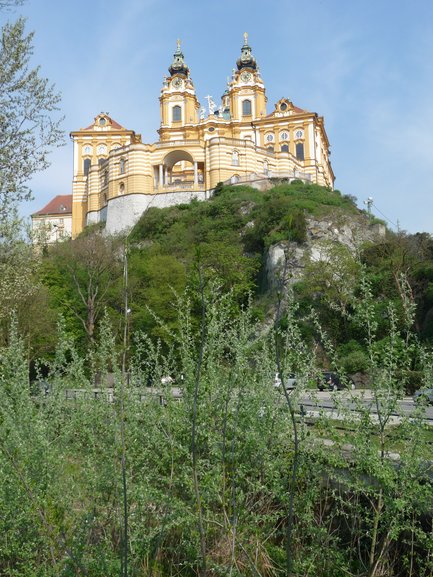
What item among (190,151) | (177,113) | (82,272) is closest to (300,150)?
(190,151)

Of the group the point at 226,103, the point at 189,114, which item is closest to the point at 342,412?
the point at 189,114

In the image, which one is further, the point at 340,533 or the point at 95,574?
the point at 340,533

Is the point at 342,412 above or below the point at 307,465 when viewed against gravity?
above

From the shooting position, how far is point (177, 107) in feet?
214

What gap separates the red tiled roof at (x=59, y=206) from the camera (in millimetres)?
73125

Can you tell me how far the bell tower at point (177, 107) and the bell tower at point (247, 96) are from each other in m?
4.37

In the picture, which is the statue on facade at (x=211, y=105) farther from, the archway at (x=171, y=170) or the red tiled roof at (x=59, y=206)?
the red tiled roof at (x=59, y=206)

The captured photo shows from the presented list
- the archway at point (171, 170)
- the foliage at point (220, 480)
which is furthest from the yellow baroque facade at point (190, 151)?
the foliage at point (220, 480)

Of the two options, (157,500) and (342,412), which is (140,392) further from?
(342,412)

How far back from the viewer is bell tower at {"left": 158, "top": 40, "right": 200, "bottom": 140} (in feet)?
208

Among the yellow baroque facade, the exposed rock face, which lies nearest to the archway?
the yellow baroque facade

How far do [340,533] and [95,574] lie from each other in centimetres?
244

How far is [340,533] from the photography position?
562 cm

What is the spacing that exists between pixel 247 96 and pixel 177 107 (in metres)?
7.75
